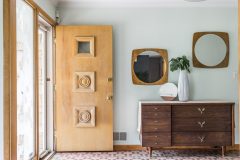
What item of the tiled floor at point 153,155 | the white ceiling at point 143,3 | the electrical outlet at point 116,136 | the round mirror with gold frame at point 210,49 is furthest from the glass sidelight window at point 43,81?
the round mirror with gold frame at point 210,49

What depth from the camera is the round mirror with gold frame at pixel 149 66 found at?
479cm

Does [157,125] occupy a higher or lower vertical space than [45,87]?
lower

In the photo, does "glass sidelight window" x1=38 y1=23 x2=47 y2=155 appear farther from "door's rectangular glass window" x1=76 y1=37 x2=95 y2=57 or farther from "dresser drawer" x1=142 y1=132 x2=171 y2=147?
"dresser drawer" x1=142 y1=132 x2=171 y2=147

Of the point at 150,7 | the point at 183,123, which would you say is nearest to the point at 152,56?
the point at 150,7

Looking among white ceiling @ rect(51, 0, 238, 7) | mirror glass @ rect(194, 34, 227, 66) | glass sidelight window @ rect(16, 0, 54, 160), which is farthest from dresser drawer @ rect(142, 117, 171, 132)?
white ceiling @ rect(51, 0, 238, 7)

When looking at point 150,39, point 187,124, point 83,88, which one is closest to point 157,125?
point 187,124

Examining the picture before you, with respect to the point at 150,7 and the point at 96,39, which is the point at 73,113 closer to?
the point at 96,39

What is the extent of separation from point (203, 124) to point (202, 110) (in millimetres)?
198

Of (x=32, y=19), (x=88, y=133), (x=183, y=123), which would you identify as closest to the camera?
(x=32, y=19)

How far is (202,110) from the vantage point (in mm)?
4312

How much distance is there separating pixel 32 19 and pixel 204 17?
2676 mm

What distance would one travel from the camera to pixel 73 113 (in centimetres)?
459

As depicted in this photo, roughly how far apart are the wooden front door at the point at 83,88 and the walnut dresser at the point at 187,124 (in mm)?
669

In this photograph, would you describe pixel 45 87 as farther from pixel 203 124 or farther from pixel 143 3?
pixel 203 124
